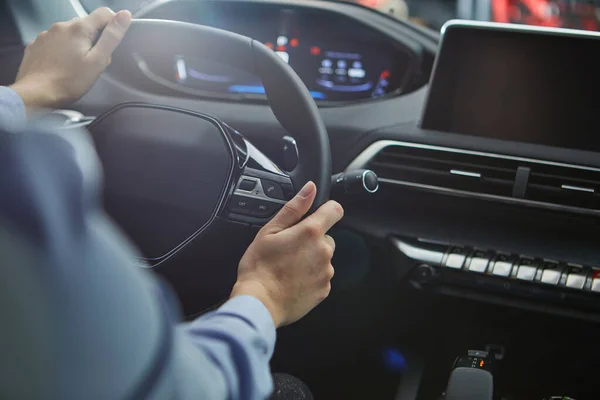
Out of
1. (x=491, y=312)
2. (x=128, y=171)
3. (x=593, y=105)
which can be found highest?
(x=593, y=105)

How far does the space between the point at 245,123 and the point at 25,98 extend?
84 cm

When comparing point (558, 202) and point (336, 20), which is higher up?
point (336, 20)

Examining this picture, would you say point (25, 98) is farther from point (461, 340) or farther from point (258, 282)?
point (461, 340)

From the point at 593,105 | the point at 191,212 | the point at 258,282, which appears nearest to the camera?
the point at 258,282

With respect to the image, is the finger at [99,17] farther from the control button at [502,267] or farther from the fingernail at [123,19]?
the control button at [502,267]

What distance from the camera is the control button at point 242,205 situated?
1.29 meters

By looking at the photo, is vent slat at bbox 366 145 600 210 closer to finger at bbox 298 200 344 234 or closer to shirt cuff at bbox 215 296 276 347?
finger at bbox 298 200 344 234

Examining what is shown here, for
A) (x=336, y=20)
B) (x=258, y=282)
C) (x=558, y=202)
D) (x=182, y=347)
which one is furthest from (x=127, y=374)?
(x=336, y=20)

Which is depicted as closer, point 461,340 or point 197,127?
point 197,127

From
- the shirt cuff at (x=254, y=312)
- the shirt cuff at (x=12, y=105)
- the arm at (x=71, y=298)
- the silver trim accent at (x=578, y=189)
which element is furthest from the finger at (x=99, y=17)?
the silver trim accent at (x=578, y=189)

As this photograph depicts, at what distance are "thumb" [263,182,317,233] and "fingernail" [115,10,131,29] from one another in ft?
1.49

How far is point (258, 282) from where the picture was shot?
3.24 feet

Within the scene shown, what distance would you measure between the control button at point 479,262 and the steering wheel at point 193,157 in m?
0.65

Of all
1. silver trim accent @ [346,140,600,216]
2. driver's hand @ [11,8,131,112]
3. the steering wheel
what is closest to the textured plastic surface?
the steering wheel
